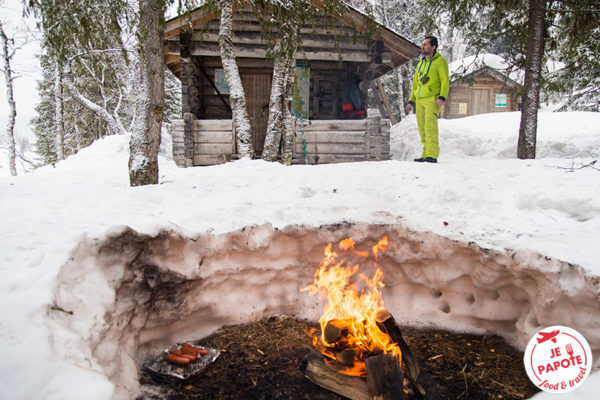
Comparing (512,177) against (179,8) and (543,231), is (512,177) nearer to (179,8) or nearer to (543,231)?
(543,231)

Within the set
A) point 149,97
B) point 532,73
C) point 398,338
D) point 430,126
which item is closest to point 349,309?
point 398,338

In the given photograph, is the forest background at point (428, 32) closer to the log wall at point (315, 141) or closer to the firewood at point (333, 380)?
the log wall at point (315, 141)

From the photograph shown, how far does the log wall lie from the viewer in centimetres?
787

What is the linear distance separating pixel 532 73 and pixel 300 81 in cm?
642

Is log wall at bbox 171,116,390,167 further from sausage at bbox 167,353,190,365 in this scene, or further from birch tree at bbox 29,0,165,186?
sausage at bbox 167,353,190,365

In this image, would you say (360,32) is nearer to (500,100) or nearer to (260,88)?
(260,88)

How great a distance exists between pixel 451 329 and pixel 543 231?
124cm

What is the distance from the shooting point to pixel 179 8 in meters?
4.38

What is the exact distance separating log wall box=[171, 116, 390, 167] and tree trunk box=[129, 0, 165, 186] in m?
3.38

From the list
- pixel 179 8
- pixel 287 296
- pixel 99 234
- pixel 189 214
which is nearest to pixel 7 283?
pixel 99 234

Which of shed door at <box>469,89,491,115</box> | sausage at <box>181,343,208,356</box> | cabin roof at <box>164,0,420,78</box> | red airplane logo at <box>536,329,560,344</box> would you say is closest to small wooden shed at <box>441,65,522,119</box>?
shed door at <box>469,89,491,115</box>

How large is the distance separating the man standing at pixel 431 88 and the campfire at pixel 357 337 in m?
3.78

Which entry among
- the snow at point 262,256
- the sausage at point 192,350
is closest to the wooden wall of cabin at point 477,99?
the snow at point 262,256

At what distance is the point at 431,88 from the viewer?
6.34m
